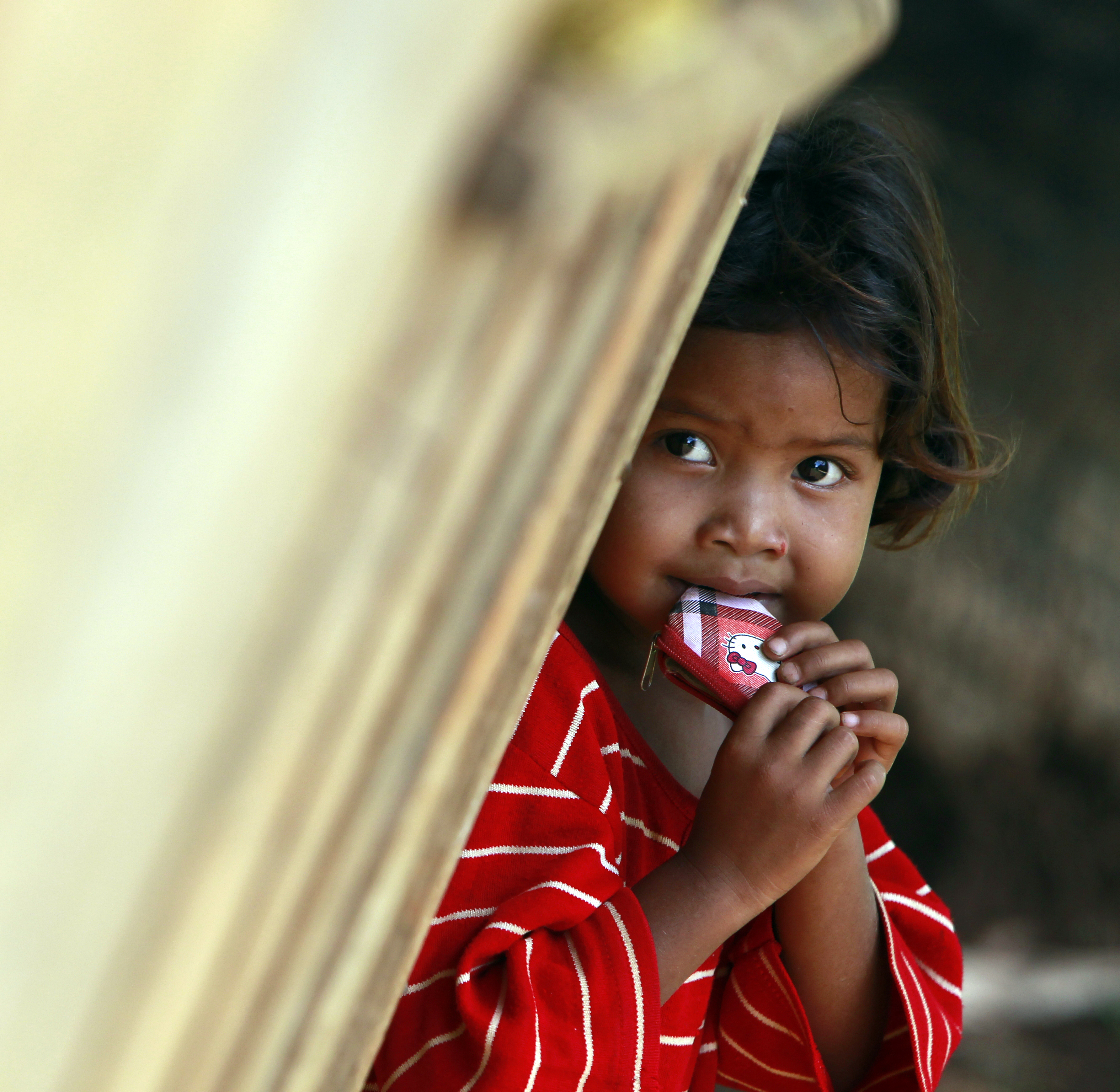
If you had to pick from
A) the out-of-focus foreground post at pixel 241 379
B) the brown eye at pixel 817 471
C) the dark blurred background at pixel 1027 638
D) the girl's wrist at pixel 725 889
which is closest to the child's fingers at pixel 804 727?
the girl's wrist at pixel 725 889

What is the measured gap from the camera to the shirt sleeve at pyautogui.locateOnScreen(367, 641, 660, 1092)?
0.77 m

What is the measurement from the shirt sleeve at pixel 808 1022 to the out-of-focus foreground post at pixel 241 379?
889mm

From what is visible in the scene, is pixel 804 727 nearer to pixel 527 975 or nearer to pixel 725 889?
pixel 725 889

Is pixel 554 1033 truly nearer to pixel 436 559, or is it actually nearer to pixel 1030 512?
pixel 436 559

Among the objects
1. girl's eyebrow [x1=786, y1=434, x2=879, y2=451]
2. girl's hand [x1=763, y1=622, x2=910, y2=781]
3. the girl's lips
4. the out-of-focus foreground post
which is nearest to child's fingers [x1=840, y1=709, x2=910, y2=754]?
girl's hand [x1=763, y1=622, x2=910, y2=781]

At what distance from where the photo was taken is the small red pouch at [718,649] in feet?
3.14

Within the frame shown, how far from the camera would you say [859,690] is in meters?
0.99

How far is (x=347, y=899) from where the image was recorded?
313 mm

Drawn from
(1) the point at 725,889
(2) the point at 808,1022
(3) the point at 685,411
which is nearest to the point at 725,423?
(3) the point at 685,411

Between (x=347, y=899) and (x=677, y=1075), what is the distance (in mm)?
810

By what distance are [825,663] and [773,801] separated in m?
0.16

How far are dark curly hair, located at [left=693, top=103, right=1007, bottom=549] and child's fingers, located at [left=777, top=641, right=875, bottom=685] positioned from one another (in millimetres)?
240

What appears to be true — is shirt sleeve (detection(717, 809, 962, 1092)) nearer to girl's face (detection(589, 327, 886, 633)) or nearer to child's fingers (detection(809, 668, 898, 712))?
child's fingers (detection(809, 668, 898, 712))

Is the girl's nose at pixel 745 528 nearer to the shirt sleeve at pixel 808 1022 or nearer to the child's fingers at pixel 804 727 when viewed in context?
the child's fingers at pixel 804 727
